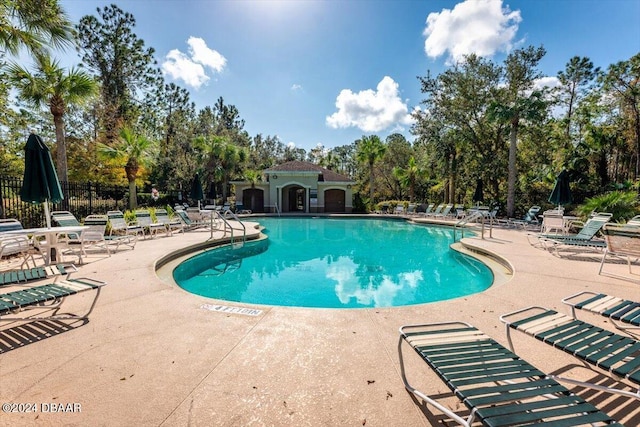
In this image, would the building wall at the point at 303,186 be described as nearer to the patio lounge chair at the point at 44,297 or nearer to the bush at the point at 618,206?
the bush at the point at 618,206

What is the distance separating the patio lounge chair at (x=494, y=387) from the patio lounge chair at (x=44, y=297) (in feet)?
13.1

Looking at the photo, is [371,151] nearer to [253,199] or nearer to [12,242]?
[253,199]

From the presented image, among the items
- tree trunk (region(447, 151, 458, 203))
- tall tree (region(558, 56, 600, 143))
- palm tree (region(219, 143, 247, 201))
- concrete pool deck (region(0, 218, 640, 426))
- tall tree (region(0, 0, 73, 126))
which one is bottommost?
concrete pool deck (region(0, 218, 640, 426))

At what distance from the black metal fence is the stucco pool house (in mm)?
11088

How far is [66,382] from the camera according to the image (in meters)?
2.54

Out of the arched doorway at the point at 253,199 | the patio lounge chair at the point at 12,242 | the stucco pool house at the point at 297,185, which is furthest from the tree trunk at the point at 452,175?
the patio lounge chair at the point at 12,242

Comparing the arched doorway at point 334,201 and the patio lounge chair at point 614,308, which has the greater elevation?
the arched doorway at point 334,201

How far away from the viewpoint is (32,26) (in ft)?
28.8

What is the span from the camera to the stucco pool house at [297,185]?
26.6 meters

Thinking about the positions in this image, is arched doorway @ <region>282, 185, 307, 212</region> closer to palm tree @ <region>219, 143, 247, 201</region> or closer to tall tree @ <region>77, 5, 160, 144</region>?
palm tree @ <region>219, 143, 247, 201</region>

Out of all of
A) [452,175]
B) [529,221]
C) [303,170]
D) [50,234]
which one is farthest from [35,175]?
[452,175]

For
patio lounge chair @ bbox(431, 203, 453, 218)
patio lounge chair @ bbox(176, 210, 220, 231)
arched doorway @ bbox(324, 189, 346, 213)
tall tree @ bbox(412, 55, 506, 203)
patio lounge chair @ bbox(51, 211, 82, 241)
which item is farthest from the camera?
arched doorway @ bbox(324, 189, 346, 213)

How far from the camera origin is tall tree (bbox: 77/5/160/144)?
25.7 metres

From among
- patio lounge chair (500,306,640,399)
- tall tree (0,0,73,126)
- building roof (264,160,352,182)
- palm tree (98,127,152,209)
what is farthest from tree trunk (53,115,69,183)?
patio lounge chair (500,306,640,399)
